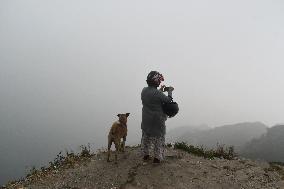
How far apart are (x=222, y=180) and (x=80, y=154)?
6.29 meters

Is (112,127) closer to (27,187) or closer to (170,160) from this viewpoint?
(170,160)

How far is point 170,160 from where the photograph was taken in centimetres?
1489

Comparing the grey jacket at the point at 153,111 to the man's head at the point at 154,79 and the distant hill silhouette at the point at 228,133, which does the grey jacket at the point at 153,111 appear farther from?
the distant hill silhouette at the point at 228,133

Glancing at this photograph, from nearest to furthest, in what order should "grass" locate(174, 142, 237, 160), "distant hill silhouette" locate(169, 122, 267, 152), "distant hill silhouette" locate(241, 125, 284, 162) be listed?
"grass" locate(174, 142, 237, 160)
"distant hill silhouette" locate(241, 125, 284, 162)
"distant hill silhouette" locate(169, 122, 267, 152)

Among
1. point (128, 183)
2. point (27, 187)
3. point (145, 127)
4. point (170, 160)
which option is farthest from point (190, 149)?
point (27, 187)

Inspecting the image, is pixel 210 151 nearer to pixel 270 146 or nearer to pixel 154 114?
pixel 154 114

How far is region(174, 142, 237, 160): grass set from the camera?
1685 cm

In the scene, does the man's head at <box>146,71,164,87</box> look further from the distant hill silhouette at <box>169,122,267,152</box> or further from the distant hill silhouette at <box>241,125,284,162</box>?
the distant hill silhouette at <box>169,122,267,152</box>

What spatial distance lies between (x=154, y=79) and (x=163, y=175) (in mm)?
3158

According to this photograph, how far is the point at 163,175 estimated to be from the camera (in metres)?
13.4

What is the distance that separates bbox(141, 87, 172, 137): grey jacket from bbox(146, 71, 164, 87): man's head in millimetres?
168

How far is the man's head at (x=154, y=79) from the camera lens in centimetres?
1405

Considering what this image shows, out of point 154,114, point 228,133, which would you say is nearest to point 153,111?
point 154,114

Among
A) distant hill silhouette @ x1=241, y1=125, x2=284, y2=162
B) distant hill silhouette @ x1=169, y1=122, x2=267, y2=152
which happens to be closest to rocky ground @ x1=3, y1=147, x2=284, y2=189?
distant hill silhouette @ x1=241, y1=125, x2=284, y2=162
